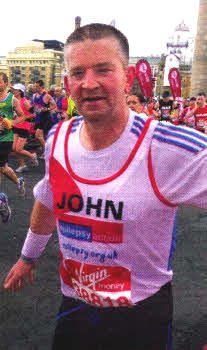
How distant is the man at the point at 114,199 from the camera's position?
1.31 metres

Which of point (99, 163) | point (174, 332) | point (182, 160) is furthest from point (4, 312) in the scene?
point (182, 160)

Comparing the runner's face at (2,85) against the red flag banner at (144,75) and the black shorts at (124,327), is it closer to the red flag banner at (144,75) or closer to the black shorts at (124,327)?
the black shorts at (124,327)

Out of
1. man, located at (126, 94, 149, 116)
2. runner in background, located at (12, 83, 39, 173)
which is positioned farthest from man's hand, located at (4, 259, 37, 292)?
runner in background, located at (12, 83, 39, 173)

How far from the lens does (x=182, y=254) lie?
161 inches

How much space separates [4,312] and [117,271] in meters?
1.85

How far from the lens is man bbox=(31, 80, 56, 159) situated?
10.2 metres

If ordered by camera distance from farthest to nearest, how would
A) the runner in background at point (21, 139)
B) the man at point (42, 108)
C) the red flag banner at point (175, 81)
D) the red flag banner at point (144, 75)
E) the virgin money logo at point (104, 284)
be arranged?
the red flag banner at point (175, 81) → the red flag banner at point (144, 75) → the man at point (42, 108) → the runner in background at point (21, 139) → the virgin money logo at point (104, 284)

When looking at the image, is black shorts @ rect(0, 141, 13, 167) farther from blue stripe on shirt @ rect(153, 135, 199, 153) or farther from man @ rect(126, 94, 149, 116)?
blue stripe on shirt @ rect(153, 135, 199, 153)

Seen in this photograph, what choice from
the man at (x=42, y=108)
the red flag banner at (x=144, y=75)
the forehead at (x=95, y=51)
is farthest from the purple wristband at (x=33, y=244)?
the red flag banner at (x=144, y=75)

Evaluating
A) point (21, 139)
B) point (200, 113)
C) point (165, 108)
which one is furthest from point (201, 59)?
point (21, 139)

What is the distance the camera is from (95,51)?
1300mm

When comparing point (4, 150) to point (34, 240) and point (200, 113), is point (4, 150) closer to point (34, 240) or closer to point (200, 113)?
point (34, 240)

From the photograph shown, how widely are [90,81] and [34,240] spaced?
2.80 ft

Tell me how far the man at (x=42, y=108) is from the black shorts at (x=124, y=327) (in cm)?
893
